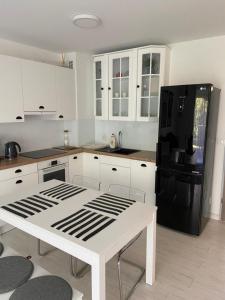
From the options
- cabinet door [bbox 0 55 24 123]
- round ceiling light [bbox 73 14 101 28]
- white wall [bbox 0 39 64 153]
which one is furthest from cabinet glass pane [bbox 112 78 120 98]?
cabinet door [bbox 0 55 24 123]

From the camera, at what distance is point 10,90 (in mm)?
2678

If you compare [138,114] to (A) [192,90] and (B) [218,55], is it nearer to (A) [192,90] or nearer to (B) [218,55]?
(A) [192,90]

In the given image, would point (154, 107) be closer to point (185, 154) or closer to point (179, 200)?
point (185, 154)

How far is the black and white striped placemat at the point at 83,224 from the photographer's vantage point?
1.36 metres

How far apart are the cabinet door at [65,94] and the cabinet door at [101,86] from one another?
1.21 ft

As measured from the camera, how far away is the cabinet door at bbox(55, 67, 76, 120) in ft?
10.7

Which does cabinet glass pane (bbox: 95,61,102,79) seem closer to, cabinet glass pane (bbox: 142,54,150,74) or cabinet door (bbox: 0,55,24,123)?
cabinet glass pane (bbox: 142,54,150,74)

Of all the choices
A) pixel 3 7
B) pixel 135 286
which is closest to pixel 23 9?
pixel 3 7

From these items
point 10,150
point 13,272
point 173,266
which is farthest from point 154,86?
point 13,272

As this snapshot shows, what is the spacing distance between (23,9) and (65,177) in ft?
7.02

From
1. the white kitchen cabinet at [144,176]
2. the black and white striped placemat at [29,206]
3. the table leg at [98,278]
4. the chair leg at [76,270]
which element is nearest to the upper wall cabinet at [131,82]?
the white kitchen cabinet at [144,176]

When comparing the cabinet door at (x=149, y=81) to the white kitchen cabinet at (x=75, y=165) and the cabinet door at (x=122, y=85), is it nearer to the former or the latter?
the cabinet door at (x=122, y=85)

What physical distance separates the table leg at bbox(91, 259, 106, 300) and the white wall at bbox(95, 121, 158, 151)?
2.38m

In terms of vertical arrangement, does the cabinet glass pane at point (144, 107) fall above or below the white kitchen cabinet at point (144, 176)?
above
